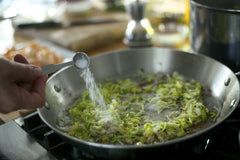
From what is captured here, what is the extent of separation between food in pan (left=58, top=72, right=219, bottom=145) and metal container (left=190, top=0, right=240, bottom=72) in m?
0.17

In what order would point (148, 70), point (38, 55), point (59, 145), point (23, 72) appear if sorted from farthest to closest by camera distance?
point (38, 55)
point (148, 70)
point (59, 145)
point (23, 72)

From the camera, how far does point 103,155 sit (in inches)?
33.7

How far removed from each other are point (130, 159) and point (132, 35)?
101 cm

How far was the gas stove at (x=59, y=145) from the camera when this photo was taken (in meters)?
0.90

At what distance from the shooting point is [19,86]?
89 centimetres

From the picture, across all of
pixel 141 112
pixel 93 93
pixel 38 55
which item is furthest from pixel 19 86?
pixel 38 55

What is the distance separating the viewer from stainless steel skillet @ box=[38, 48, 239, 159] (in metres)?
1.15

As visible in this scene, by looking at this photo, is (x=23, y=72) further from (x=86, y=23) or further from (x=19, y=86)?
(x=86, y=23)

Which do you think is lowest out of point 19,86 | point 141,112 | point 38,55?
point 141,112

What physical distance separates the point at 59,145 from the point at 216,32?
822mm

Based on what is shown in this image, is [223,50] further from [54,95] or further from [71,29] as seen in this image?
[71,29]

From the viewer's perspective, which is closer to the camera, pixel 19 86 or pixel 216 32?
pixel 19 86

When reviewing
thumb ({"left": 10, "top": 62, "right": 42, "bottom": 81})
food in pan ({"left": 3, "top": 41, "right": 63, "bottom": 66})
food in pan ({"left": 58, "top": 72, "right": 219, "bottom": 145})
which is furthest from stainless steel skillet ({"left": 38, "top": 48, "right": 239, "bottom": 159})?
food in pan ({"left": 3, "top": 41, "right": 63, "bottom": 66})

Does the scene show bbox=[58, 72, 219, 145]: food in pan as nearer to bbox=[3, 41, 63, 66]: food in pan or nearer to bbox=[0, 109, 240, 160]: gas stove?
bbox=[0, 109, 240, 160]: gas stove
